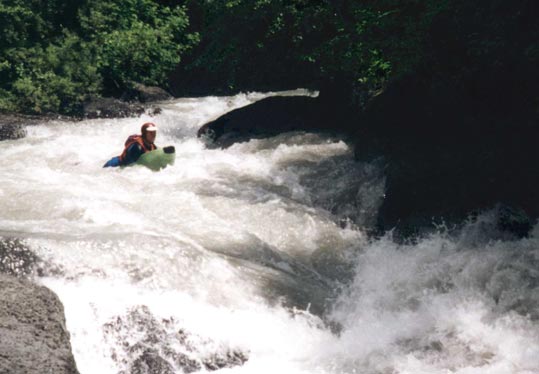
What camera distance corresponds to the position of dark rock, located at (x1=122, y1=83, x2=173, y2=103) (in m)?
15.6

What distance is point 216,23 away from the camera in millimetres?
14195

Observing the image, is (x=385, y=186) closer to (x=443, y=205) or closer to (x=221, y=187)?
(x=443, y=205)

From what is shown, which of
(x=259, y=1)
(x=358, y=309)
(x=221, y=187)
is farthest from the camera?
(x=259, y=1)

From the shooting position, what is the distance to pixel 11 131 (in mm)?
11414

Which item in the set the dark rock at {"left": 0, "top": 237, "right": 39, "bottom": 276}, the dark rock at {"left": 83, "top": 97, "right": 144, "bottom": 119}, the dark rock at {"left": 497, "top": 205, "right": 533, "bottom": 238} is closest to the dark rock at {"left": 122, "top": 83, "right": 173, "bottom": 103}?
the dark rock at {"left": 83, "top": 97, "right": 144, "bottom": 119}

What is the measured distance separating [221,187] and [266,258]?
227cm

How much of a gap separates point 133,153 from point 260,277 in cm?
388

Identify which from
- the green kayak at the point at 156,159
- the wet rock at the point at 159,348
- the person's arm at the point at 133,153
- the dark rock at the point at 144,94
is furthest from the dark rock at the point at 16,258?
the dark rock at the point at 144,94

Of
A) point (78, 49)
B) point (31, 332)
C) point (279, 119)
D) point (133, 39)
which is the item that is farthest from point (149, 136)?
point (78, 49)

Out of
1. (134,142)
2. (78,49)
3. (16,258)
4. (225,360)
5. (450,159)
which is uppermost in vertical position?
(78,49)

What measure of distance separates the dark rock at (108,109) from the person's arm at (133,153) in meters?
4.92

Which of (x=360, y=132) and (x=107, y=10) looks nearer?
(x=360, y=132)

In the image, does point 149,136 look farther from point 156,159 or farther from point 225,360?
point 225,360

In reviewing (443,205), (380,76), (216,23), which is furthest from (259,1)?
→ (443,205)
